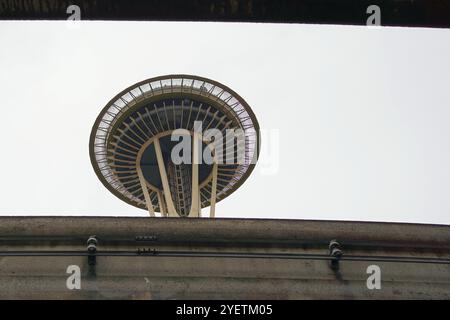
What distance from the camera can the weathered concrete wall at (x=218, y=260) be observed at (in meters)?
8.29

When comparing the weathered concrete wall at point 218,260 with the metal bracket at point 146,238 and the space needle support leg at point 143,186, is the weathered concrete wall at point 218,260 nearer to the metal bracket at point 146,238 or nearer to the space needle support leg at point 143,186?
the metal bracket at point 146,238

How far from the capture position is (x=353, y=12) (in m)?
5.06

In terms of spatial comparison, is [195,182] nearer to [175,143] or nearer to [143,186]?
[143,186]

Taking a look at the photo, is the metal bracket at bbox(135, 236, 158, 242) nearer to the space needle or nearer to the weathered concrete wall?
the weathered concrete wall

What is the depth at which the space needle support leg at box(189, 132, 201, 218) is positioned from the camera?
26078mm

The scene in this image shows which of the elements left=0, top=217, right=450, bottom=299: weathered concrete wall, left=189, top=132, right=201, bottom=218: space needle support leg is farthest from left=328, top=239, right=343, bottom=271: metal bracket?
left=189, top=132, right=201, bottom=218: space needle support leg

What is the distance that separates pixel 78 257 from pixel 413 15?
5.49 m

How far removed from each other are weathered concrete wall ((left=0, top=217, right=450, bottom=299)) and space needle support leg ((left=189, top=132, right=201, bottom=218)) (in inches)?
641

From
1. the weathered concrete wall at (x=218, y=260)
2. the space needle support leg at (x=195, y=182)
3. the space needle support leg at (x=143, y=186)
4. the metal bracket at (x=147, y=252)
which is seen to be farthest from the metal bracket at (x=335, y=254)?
the space needle support leg at (x=143, y=186)

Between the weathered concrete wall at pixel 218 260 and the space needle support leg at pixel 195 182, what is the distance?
16269 mm

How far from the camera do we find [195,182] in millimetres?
27359

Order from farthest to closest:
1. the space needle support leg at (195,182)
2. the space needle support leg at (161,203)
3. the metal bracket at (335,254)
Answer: the space needle support leg at (161,203)
the space needle support leg at (195,182)
the metal bracket at (335,254)
